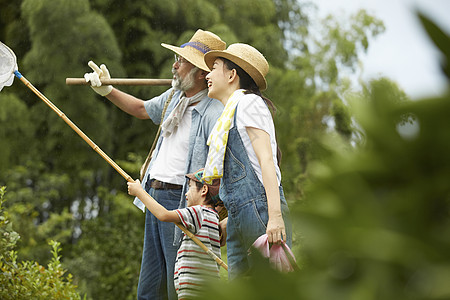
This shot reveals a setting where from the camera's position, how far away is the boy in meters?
2.66

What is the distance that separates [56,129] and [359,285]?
8.17 m

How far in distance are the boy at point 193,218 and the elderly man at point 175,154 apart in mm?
123

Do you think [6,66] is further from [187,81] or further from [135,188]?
[135,188]

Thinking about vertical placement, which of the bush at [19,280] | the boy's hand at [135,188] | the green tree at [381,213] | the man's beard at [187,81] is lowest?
the bush at [19,280]

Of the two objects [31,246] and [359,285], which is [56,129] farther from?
[359,285]

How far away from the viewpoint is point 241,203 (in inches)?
94.7

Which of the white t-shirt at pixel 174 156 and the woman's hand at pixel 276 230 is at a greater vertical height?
the white t-shirt at pixel 174 156

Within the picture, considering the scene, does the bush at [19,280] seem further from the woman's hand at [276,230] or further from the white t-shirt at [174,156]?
the woman's hand at [276,230]

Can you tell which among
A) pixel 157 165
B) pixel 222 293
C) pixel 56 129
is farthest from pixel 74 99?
pixel 222 293

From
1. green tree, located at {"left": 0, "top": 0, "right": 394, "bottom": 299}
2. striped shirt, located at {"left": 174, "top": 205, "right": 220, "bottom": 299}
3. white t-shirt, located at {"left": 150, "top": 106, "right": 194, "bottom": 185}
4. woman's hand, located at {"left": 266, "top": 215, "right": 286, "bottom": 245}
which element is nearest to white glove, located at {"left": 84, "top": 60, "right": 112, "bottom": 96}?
white t-shirt, located at {"left": 150, "top": 106, "right": 194, "bottom": 185}

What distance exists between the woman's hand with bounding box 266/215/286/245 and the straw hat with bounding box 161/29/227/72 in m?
0.98

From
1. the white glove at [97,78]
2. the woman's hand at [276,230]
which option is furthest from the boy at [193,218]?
the white glove at [97,78]

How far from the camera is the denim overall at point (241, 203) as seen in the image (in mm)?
2379

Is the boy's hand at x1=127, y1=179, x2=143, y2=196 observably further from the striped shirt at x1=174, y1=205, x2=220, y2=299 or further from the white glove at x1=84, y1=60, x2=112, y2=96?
the white glove at x1=84, y1=60, x2=112, y2=96
